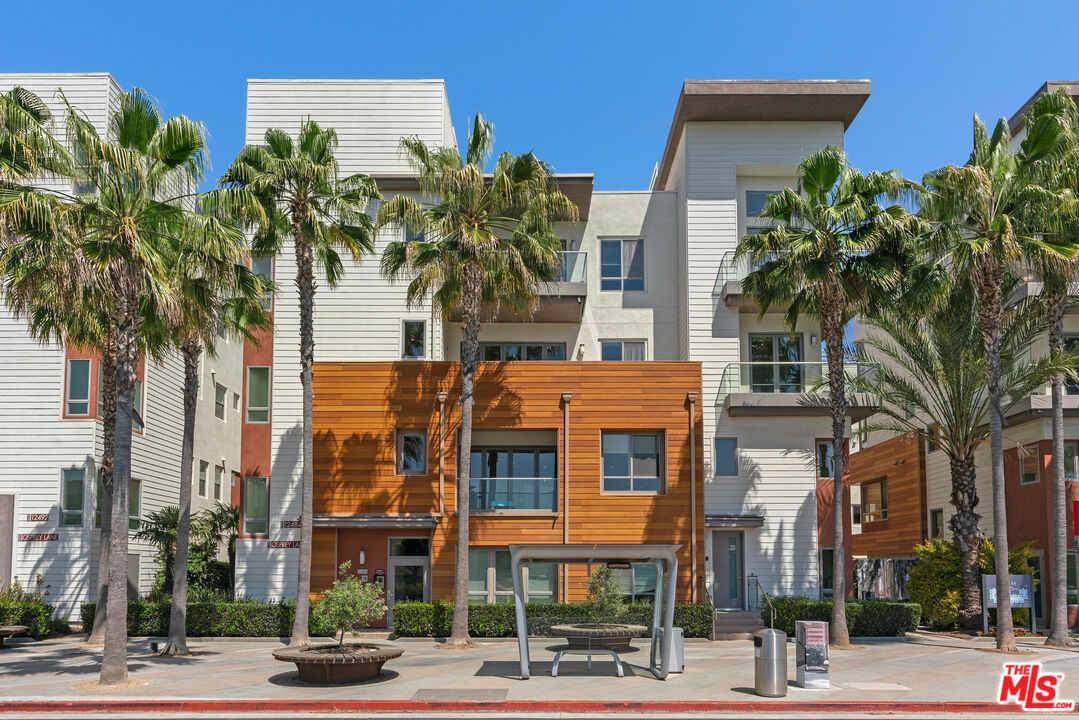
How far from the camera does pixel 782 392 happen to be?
96.5 ft

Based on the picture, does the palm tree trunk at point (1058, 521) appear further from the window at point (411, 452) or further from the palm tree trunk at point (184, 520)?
the palm tree trunk at point (184, 520)

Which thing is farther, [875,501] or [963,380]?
[875,501]

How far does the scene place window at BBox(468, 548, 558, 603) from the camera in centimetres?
2784

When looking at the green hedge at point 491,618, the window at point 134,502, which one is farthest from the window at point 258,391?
the green hedge at point 491,618

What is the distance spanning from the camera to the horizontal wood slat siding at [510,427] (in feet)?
91.7

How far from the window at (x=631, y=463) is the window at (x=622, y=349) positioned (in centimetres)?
439

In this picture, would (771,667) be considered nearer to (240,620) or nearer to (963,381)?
(963,381)

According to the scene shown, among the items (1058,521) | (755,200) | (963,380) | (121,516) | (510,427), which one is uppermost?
(755,200)

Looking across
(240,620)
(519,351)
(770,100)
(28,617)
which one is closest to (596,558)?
(240,620)

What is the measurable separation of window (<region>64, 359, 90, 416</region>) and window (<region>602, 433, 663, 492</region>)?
1552cm

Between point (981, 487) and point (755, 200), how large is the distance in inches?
508

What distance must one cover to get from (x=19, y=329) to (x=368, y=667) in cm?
1858

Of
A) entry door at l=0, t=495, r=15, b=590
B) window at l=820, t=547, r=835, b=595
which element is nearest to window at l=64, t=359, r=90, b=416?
entry door at l=0, t=495, r=15, b=590

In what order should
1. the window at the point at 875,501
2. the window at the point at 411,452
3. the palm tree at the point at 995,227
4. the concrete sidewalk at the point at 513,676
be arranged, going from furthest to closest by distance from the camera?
1. the window at the point at 875,501
2. the window at the point at 411,452
3. the palm tree at the point at 995,227
4. the concrete sidewalk at the point at 513,676
